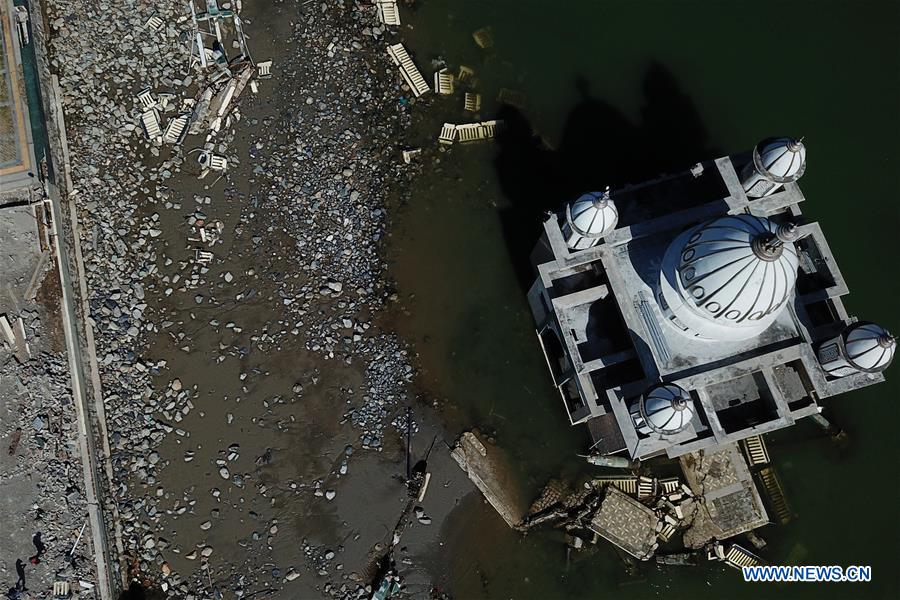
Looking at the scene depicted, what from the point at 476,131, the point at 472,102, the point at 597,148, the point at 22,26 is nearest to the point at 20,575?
the point at 22,26

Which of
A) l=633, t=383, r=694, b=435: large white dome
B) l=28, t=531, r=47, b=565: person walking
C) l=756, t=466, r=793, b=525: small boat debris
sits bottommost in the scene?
l=756, t=466, r=793, b=525: small boat debris

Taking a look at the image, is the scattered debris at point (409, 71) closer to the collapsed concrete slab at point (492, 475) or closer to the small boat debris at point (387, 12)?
the small boat debris at point (387, 12)

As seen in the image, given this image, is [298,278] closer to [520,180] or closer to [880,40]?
[520,180]

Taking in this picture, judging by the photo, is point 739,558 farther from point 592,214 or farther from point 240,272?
point 240,272

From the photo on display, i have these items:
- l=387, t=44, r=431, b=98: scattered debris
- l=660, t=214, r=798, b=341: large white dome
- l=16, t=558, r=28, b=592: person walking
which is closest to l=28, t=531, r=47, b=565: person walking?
l=16, t=558, r=28, b=592: person walking

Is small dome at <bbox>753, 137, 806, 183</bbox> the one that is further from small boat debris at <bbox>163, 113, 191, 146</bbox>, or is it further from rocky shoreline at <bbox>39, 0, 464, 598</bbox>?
small boat debris at <bbox>163, 113, 191, 146</bbox>

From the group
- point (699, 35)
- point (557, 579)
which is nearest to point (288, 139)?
point (699, 35)
